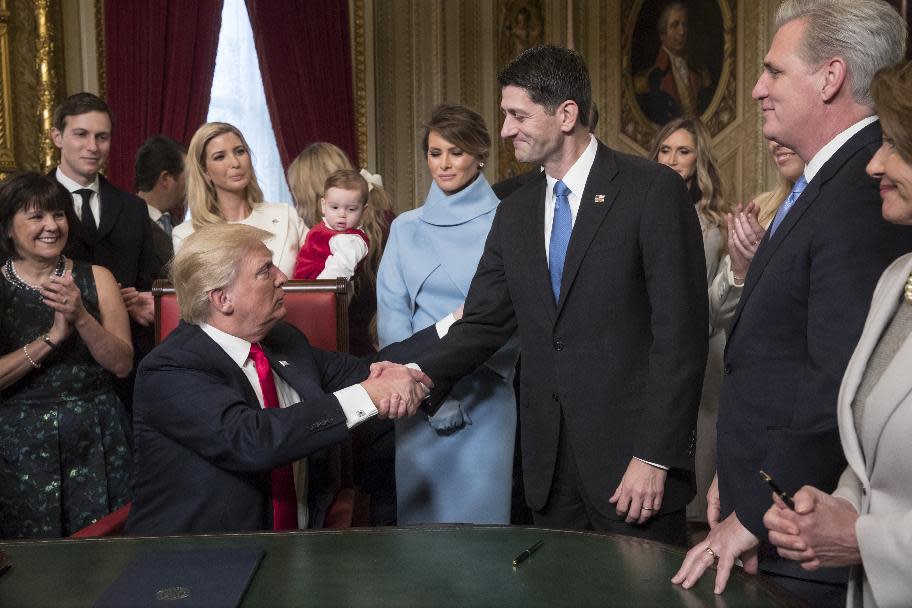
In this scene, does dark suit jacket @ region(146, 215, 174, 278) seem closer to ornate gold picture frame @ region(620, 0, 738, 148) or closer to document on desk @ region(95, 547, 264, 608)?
document on desk @ region(95, 547, 264, 608)

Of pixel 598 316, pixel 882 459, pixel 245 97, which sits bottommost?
pixel 882 459

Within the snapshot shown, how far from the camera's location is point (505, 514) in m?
3.28

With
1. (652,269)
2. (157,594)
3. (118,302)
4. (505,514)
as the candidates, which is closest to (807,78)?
(652,269)

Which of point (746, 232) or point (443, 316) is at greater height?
point (746, 232)

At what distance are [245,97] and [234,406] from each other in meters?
6.97

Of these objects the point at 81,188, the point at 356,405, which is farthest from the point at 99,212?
the point at 356,405

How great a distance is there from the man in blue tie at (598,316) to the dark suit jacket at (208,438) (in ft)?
1.84

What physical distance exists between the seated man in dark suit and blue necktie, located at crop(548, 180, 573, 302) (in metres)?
0.51

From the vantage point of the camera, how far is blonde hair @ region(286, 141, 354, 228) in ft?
15.5

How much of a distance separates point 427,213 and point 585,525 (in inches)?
48.4

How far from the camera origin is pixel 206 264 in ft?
9.38

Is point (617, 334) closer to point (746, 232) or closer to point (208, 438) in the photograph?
point (746, 232)

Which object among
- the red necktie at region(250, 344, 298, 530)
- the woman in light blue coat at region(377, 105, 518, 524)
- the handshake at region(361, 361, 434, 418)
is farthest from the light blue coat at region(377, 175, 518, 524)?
the red necktie at region(250, 344, 298, 530)

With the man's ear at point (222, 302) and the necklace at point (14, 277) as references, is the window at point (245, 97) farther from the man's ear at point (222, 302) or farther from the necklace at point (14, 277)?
the man's ear at point (222, 302)
